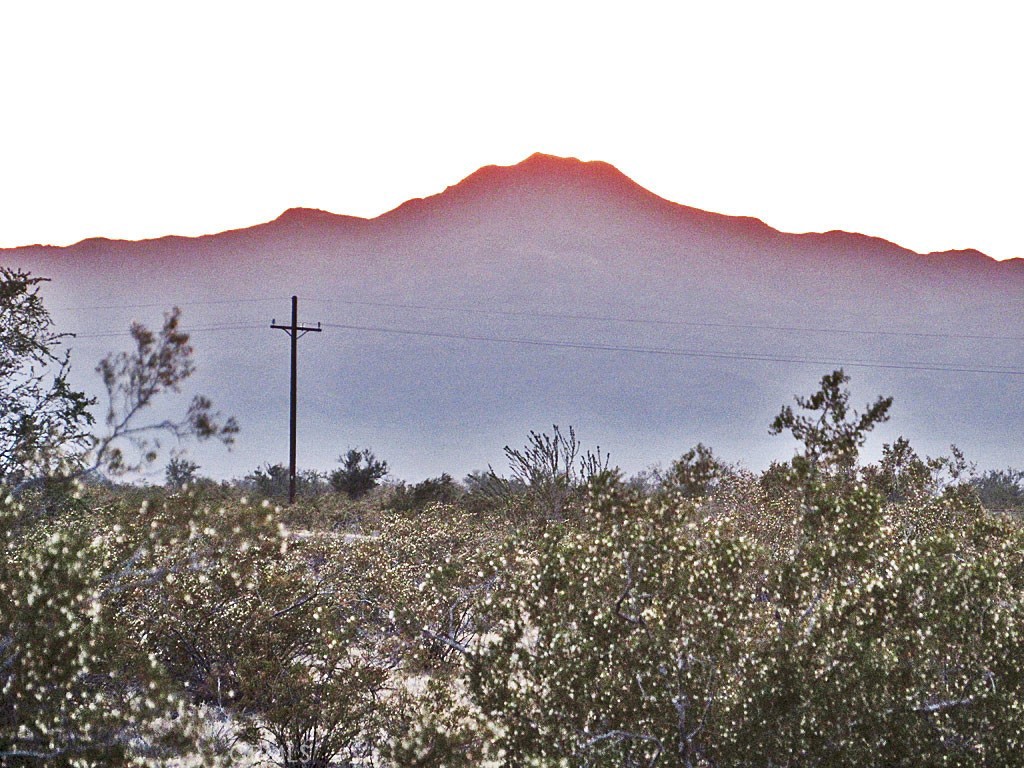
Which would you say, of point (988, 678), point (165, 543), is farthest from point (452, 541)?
point (988, 678)

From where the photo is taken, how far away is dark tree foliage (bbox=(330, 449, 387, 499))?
50938 millimetres

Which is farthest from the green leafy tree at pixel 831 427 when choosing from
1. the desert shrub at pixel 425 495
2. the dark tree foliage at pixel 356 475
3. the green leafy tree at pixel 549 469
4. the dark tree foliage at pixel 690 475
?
the dark tree foliage at pixel 356 475

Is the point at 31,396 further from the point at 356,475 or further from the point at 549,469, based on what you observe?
the point at 356,475

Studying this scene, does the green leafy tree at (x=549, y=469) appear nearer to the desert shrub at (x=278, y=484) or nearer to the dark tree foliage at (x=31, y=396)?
the dark tree foliage at (x=31, y=396)

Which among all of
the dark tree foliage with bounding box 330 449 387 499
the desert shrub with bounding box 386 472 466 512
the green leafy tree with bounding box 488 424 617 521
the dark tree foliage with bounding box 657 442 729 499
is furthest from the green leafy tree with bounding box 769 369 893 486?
the dark tree foliage with bounding box 330 449 387 499

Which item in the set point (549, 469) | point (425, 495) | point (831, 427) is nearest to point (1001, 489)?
point (425, 495)

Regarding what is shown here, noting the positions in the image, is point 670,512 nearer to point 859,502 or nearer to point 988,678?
point 859,502

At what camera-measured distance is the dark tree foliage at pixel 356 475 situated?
50938 mm

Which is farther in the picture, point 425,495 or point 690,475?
point 425,495

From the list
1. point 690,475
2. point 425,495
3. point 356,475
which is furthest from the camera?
point 356,475

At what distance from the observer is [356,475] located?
51.2 m

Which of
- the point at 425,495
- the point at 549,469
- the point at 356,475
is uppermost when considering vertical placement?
the point at 549,469

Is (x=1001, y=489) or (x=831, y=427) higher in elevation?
(x=831, y=427)

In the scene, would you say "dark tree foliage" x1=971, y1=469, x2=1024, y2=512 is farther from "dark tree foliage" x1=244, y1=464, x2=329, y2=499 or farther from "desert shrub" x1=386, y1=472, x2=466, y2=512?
"dark tree foliage" x1=244, y1=464, x2=329, y2=499
